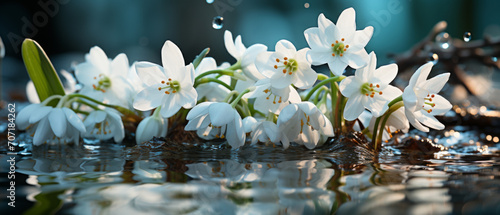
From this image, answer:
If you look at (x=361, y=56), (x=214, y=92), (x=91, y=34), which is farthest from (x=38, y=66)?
(x=91, y=34)

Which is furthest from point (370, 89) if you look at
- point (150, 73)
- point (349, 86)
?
point (150, 73)

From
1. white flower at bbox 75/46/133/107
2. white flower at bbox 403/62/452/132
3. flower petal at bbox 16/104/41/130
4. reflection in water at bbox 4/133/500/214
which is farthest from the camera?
white flower at bbox 75/46/133/107

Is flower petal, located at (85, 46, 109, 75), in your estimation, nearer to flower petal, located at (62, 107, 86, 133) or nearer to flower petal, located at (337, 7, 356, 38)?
flower petal, located at (62, 107, 86, 133)

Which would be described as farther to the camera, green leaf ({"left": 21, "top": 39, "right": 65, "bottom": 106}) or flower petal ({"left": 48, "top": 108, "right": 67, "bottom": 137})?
green leaf ({"left": 21, "top": 39, "right": 65, "bottom": 106})

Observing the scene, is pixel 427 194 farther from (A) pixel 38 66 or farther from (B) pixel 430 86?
(A) pixel 38 66

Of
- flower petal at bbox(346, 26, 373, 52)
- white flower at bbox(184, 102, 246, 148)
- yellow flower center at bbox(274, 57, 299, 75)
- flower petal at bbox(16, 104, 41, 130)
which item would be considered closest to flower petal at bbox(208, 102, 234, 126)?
white flower at bbox(184, 102, 246, 148)
